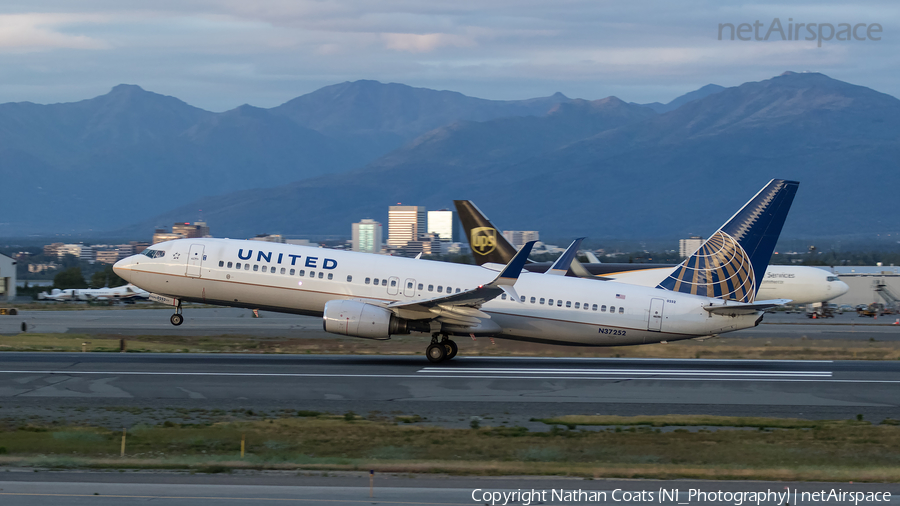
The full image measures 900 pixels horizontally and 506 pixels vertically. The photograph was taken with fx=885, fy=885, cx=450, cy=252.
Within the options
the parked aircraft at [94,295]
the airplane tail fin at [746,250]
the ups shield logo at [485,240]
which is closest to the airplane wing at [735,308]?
the airplane tail fin at [746,250]

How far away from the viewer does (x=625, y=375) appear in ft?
105

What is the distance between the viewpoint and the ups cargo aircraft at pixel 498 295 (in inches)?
1342

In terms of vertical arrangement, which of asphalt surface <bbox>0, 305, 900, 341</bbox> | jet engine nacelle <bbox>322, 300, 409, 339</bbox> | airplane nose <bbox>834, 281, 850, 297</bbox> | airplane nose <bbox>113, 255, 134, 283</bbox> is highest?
airplane nose <bbox>113, 255, 134, 283</bbox>

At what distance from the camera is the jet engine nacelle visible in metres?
32.4

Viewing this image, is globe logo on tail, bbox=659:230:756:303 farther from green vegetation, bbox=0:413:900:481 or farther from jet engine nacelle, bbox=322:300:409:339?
green vegetation, bbox=0:413:900:481

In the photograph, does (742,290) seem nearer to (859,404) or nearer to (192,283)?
(859,404)

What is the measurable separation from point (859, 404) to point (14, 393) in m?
25.2

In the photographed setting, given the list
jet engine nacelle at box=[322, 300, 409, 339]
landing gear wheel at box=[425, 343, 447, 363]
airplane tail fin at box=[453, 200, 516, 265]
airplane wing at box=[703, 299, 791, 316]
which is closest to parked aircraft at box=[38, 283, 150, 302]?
airplane tail fin at box=[453, 200, 516, 265]

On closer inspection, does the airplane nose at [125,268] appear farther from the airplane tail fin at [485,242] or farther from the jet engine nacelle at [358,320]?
the airplane tail fin at [485,242]

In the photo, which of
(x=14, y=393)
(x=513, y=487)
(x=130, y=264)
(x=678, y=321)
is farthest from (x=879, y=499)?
(x=130, y=264)

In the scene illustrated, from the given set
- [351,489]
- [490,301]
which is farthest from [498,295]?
[351,489]

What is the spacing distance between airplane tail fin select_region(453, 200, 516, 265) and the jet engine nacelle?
590 inches

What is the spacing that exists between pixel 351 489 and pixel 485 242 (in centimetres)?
3201

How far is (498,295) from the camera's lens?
3291 cm
